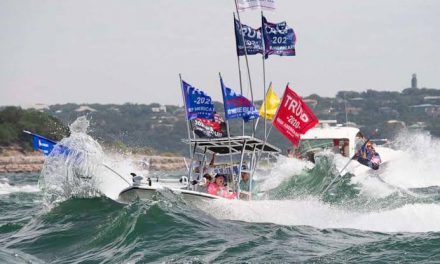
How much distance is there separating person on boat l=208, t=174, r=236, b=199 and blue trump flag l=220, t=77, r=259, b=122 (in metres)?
1.69

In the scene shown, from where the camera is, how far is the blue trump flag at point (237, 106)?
21.4 metres

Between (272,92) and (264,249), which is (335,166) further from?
(264,249)

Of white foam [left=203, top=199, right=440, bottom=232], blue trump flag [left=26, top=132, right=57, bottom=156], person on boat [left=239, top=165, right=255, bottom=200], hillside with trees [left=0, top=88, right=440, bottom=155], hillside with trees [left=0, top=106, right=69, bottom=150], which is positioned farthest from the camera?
hillside with trees [left=0, top=88, right=440, bottom=155]

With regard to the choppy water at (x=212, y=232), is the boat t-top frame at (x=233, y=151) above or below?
above

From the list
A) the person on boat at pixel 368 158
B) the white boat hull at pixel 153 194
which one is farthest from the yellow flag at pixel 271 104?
the white boat hull at pixel 153 194

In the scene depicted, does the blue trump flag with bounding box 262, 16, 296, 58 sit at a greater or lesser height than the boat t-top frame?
greater

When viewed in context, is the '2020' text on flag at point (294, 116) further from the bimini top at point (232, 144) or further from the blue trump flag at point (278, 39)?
the blue trump flag at point (278, 39)

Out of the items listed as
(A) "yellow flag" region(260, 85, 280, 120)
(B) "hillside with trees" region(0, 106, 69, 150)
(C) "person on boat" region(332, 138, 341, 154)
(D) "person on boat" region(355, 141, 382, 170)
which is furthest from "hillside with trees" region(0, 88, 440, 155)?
(D) "person on boat" region(355, 141, 382, 170)

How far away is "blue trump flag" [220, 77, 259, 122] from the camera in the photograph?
21359mm

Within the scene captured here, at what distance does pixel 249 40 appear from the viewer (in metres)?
24.2

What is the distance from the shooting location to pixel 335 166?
37.2 metres

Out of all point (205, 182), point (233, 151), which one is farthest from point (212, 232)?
point (233, 151)

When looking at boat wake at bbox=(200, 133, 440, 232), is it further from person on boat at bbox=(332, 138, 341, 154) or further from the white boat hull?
person on boat at bbox=(332, 138, 341, 154)

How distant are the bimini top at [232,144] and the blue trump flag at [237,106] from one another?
57 cm
